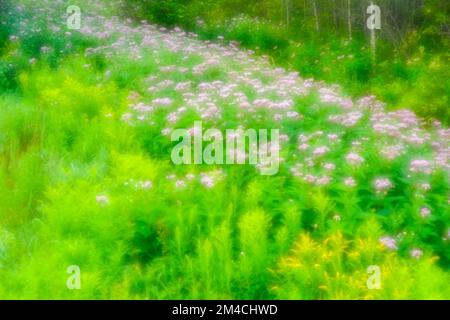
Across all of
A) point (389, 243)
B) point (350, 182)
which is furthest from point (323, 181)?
point (389, 243)

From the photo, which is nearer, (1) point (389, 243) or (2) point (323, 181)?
(1) point (389, 243)

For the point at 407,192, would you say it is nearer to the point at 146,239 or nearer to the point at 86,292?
the point at 146,239

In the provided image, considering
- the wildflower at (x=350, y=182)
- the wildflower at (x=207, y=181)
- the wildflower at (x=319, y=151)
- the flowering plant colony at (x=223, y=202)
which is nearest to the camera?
the flowering plant colony at (x=223, y=202)

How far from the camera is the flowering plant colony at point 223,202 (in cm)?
369

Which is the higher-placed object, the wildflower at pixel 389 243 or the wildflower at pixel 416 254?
the wildflower at pixel 389 243

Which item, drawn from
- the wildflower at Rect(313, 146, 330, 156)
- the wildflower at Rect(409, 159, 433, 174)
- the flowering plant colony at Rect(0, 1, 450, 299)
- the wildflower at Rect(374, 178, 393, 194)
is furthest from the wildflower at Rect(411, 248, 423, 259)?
the wildflower at Rect(313, 146, 330, 156)

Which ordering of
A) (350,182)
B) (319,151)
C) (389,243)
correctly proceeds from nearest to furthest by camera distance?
(389,243) → (350,182) → (319,151)

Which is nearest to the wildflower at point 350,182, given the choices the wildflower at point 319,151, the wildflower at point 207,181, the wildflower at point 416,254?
the wildflower at point 319,151

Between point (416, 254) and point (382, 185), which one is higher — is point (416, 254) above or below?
below

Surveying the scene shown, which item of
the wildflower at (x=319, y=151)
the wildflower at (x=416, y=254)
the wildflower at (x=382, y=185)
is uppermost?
the wildflower at (x=319, y=151)

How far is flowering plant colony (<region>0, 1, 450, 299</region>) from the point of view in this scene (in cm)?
369

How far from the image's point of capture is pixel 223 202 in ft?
14.2

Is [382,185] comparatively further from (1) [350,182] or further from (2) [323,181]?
(2) [323,181]

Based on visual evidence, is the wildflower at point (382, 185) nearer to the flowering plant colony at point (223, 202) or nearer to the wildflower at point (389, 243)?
the flowering plant colony at point (223, 202)
